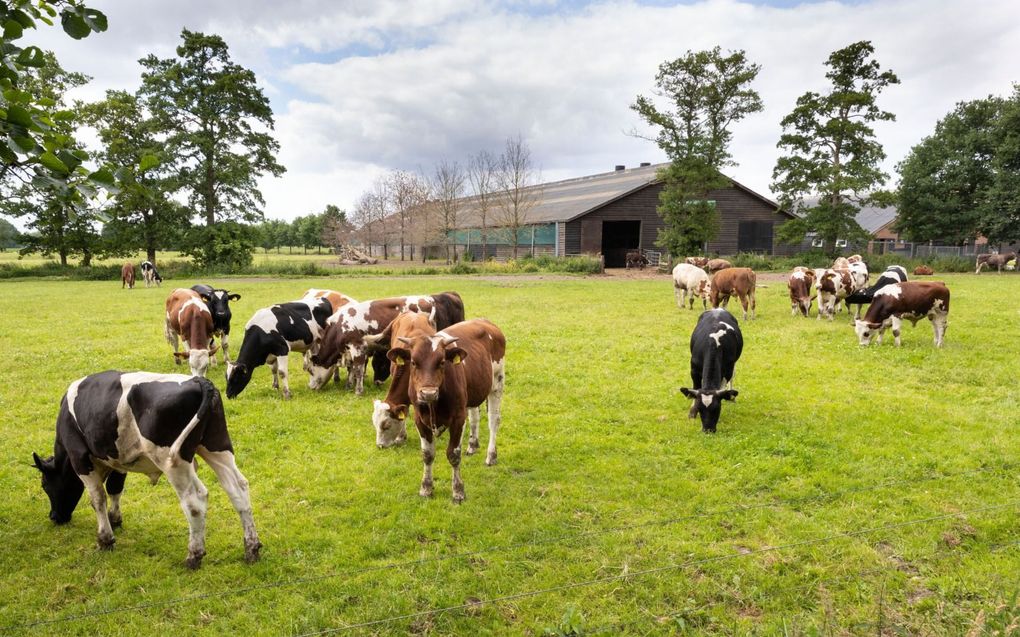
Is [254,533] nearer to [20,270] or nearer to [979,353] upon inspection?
[979,353]

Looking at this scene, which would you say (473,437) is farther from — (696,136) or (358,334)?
(696,136)

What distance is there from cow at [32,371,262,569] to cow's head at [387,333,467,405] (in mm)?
1609

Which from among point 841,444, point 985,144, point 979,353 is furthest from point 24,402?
point 985,144

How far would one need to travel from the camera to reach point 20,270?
39.0 meters

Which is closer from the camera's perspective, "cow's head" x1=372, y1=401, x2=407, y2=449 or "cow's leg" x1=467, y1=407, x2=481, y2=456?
"cow's leg" x1=467, y1=407, x2=481, y2=456

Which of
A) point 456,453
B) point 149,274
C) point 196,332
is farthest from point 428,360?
point 149,274

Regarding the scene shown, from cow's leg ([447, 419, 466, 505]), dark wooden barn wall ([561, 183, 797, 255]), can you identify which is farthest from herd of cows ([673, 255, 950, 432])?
dark wooden barn wall ([561, 183, 797, 255])

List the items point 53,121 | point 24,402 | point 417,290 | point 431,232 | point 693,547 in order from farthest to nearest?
point 431,232 → point 417,290 → point 24,402 → point 693,547 → point 53,121

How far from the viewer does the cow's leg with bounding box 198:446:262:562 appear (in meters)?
4.67

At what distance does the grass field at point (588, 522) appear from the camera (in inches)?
162

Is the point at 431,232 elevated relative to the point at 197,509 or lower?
elevated

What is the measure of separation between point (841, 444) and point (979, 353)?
7092 mm

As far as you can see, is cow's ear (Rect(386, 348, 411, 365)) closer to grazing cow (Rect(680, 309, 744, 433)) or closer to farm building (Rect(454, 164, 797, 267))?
grazing cow (Rect(680, 309, 744, 433))

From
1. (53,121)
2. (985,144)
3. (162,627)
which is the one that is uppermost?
(985,144)
